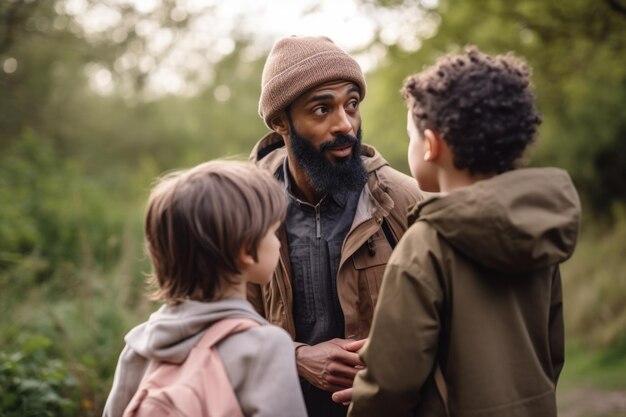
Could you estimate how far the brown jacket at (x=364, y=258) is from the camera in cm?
288

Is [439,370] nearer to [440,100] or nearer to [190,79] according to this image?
[440,100]

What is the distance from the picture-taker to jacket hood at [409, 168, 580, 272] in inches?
80.7

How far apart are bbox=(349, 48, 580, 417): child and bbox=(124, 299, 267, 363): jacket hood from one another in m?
0.45

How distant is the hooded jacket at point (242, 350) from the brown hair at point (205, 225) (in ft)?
0.24

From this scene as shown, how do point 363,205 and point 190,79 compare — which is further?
point 190,79

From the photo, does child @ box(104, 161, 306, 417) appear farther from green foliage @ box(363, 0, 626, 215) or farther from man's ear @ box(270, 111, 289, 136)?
green foliage @ box(363, 0, 626, 215)

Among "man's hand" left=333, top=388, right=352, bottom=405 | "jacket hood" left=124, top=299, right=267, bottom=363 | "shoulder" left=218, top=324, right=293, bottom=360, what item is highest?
"jacket hood" left=124, top=299, right=267, bottom=363

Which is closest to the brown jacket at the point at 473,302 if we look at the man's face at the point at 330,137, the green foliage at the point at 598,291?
the man's face at the point at 330,137

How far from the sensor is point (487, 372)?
2188 millimetres

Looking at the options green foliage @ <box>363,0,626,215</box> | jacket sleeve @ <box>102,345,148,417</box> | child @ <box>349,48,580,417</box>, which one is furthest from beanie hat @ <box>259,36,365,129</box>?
green foliage @ <box>363,0,626,215</box>

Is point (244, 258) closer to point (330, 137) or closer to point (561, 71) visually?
point (330, 137)

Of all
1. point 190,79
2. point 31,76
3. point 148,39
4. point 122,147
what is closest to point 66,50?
point 148,39

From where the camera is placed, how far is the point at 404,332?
214 centimetres

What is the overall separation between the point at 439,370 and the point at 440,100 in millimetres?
856
